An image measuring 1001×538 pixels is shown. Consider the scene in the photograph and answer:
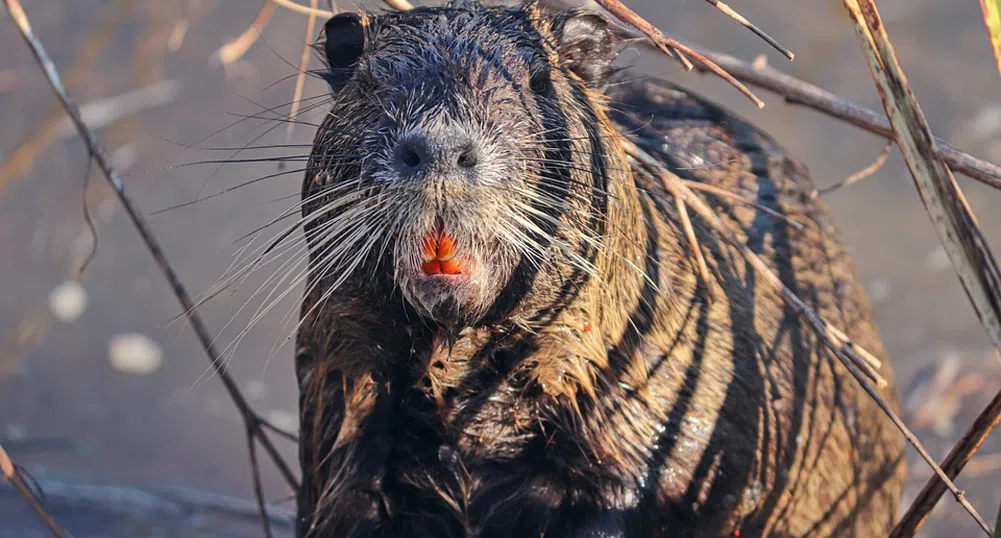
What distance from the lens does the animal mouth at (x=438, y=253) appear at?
2096 millimetres

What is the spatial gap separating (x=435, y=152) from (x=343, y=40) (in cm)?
75

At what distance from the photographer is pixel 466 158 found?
2035mm

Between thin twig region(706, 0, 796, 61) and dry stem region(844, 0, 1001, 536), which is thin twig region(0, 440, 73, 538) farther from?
dry stem region(844, 0, 1001, 536)

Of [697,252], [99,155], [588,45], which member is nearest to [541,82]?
[588,45]

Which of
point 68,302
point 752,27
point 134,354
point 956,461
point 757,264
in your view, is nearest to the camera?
point 752,27

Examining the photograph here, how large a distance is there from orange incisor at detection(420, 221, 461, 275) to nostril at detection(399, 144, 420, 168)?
5.3 inches

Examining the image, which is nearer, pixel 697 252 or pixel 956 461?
pixel 956 461

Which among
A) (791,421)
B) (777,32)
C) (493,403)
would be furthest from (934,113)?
(493,403)

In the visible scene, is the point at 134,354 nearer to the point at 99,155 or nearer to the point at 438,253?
the point at 99,155

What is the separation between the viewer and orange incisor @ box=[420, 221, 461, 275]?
6.89 ft

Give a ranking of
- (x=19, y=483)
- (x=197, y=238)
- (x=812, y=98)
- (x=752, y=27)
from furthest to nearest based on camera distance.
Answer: (x=197, y=238)
(x=812, y=98)
(x=19, y=483)
(x=752, y=27)

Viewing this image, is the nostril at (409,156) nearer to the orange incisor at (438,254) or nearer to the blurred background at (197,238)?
the orange incisor at (438,254)

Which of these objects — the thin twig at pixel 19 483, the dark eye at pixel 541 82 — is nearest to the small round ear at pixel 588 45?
the dark eye at pixel 541 82

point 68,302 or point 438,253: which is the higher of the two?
point 438,253
